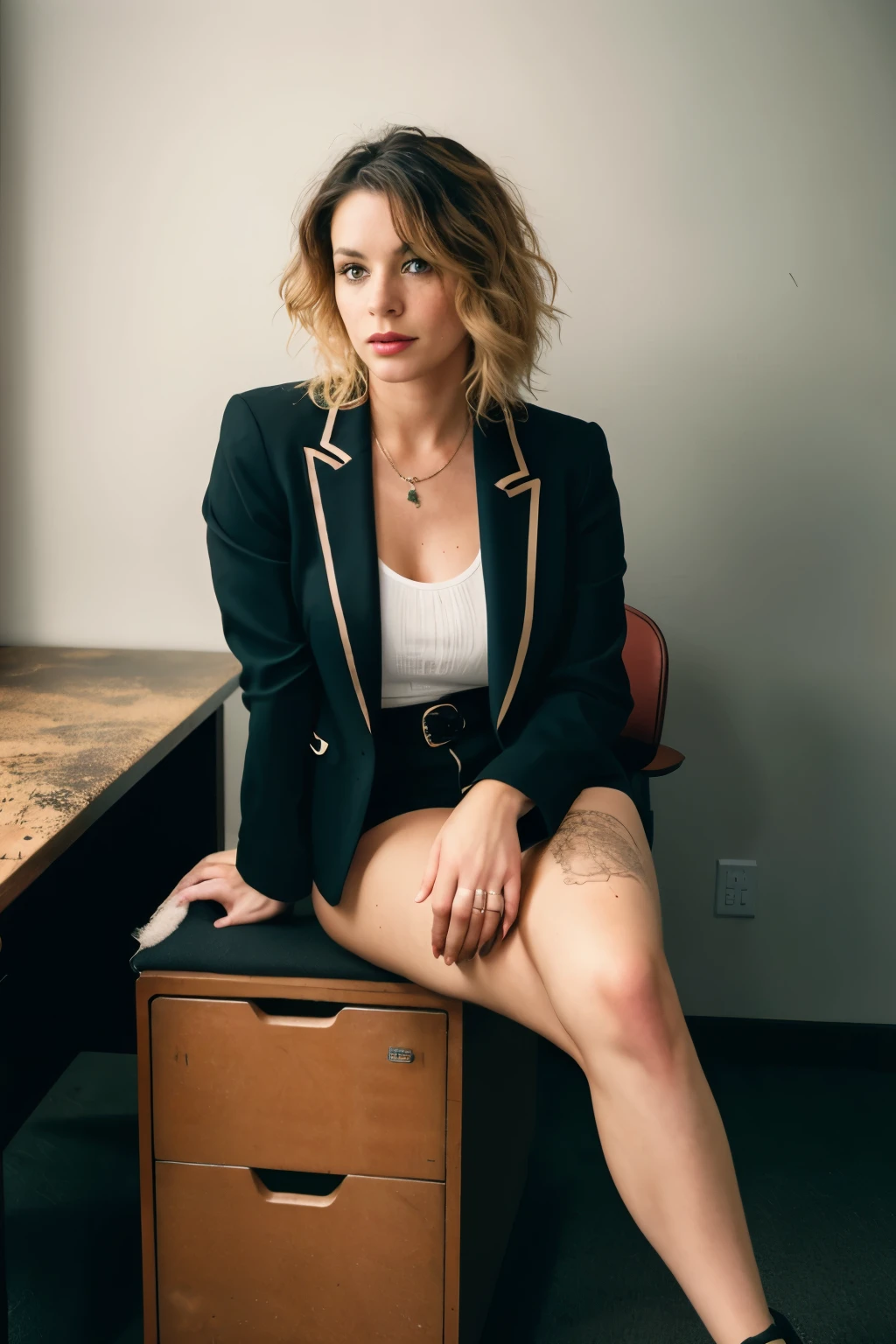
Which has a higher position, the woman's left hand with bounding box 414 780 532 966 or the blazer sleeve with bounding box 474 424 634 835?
the blazer sleeve with bounding box 474 424 634 835

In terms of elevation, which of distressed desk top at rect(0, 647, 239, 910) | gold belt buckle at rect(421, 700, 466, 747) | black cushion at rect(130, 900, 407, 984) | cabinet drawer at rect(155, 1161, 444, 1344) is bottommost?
cabinet drawer at rect(155, 1161, 444, 1344)

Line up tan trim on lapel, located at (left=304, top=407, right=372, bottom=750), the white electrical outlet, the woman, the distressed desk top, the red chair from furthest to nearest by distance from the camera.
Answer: the white electrical outlet < the red chair < tan trim on lapel, located at (left=304, top=407, right=372, bottom=750) < the woman < the distressed desk top

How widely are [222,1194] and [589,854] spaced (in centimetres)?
63

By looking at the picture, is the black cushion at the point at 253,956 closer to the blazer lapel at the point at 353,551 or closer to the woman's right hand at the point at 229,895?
the woman's right hand at the point at 229,895

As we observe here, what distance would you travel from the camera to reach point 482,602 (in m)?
1.39

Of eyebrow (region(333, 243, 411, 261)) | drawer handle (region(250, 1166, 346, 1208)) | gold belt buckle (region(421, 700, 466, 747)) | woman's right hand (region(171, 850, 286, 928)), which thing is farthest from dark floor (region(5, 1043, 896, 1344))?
eyebrow (region(333, 243, 411, 261))

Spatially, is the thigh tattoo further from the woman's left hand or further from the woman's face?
the woman's face

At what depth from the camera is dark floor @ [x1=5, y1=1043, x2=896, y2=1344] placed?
4.84 ft

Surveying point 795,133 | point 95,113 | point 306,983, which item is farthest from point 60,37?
point 306,983

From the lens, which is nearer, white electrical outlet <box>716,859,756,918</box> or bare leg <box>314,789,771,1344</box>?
bare leg <box>314,789,771,1344</box>

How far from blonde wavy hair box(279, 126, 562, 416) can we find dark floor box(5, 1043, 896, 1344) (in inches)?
49.4

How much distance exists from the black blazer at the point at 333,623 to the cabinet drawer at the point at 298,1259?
369mm

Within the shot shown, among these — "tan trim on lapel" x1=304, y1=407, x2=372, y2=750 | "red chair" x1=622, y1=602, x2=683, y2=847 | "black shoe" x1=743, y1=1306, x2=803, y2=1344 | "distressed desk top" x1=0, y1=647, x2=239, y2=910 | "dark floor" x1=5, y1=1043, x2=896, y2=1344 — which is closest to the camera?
"black shoe" x1=743, y1=1306, x2=803, y2=1344

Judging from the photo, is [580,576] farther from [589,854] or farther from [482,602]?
[589,854]
